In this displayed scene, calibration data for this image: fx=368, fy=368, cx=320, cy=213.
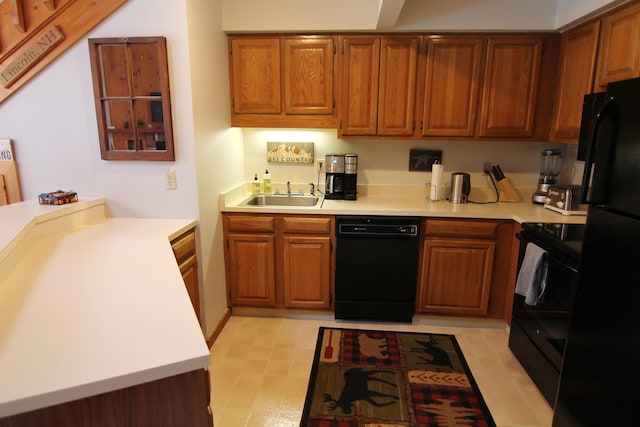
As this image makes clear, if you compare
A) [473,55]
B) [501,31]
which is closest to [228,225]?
[473,55]

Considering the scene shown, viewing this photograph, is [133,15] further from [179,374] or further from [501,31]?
[501,31]

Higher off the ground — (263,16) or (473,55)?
(263,16)

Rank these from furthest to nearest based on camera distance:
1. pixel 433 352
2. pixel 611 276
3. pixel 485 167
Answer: pixel 485 167 → pixel 433 352 → pixel 611 276

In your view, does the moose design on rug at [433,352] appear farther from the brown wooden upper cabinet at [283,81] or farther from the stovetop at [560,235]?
the brown wooden upper cabinet at [283,81]

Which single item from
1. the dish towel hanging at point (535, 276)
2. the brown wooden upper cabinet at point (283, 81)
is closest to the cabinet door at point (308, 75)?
the brown wooden upper cabinet at point (283, 81)

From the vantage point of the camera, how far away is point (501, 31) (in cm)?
271

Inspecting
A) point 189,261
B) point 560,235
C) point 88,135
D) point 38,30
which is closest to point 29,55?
point 38,30

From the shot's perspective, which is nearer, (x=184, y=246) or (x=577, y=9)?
(x=184, y=246)

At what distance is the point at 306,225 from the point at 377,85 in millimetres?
1221

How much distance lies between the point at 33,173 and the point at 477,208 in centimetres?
317

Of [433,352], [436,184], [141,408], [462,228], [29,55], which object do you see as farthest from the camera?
[436,184]

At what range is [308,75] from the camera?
288 cm

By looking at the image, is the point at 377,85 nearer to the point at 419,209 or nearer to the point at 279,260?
the point at 419,209

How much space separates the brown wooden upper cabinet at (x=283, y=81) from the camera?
9.36 ft
